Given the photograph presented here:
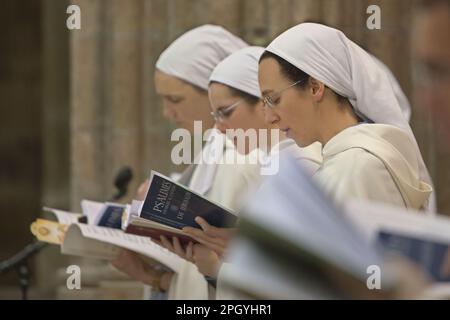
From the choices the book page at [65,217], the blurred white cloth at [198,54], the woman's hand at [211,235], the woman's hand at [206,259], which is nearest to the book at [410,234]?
the woman's hand at [211,235]

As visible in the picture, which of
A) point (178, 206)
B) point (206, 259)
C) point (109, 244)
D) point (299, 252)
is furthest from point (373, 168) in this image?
point (109, 244)

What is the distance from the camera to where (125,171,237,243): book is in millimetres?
3754

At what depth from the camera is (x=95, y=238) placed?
4625 millimetres

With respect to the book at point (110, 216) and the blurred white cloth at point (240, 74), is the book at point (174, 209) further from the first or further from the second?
the blurred white cloth at point (240, 74)

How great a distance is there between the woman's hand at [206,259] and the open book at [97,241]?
1.49 feet

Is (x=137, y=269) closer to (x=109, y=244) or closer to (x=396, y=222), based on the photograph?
(x=109, y=244)

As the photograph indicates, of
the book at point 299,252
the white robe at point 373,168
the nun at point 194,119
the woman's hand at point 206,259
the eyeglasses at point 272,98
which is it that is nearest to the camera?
the book at point 299,252

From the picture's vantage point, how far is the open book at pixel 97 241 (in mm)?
4645

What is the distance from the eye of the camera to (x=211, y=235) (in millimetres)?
3922

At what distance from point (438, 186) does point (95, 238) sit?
10.7ft

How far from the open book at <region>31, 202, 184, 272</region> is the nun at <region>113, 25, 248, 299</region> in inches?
2.7

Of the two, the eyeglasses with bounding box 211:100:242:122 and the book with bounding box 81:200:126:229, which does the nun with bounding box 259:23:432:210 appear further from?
the book with bounding box 81:200:126:229

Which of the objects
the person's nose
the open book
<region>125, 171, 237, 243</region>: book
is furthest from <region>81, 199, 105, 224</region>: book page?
<region>125, 171, 237, 243</region>: book
